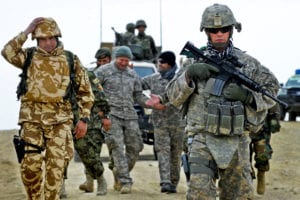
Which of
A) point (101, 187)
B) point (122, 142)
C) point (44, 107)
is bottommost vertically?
point (101, 187)

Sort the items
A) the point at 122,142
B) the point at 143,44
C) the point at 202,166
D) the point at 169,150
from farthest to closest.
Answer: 1. the point at 143,44
2. the point at 169,150
3. the point at 122,142
4. the point at 202,166

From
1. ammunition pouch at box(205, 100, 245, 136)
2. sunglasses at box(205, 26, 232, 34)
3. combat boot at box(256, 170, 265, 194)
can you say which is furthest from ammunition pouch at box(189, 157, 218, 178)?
combat boot at box(256, 170, 265, 194)

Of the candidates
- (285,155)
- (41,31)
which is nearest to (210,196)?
(41,31)

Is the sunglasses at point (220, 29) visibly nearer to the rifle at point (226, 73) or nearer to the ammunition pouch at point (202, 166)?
the rifle at point (226, 73)

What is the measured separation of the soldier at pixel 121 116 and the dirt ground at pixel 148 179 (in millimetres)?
316

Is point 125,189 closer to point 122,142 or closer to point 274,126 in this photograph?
point 122,142

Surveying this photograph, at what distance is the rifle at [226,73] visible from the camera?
7.73 metres

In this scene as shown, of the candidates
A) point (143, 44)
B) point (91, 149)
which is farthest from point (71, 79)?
point (143, 44)

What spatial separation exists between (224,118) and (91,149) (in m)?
4.31

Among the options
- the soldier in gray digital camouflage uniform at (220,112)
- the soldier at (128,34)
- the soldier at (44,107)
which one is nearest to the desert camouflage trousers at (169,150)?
the soldier at (44,107)

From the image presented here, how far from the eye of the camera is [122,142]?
1246 centimetres

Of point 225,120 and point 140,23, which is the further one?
point 140,23

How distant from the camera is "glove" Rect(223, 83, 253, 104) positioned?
303 inches

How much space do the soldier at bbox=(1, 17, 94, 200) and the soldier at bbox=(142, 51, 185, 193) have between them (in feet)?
12.6
